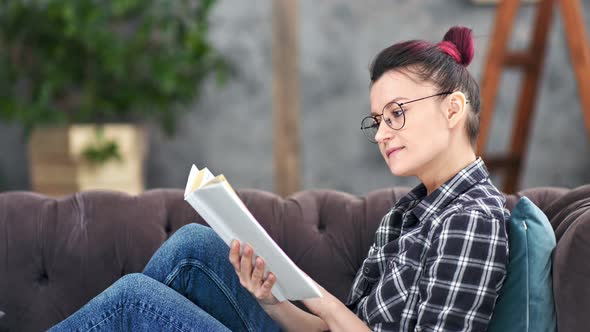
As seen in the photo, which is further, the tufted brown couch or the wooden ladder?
the wooden ladder

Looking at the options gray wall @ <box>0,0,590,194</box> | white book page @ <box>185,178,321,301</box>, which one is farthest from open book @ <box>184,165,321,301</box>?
gray wall @ <box>0,0,590,194</box>

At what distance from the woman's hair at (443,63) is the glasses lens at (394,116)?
69 mm

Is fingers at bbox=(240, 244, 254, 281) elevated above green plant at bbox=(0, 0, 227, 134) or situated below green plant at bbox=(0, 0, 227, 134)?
below

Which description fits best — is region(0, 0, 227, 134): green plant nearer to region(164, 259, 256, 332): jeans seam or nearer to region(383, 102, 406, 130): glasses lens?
region(164, 259, 256, 332): jeans seam

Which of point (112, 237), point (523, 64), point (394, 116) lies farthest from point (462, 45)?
point (523, 64)

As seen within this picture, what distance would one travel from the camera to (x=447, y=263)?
1.12 metres

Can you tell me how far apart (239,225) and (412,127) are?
0.36 metres

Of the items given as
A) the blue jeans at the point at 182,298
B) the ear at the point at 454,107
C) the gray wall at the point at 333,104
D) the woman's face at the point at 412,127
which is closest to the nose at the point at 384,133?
the woman's face at the point at 412,127

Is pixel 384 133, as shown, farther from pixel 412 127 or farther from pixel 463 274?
pixel 463 274

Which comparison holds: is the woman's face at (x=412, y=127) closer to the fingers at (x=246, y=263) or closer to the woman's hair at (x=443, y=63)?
the woman's hair at (x=443, y=63)

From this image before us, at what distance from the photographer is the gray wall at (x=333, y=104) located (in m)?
3.94

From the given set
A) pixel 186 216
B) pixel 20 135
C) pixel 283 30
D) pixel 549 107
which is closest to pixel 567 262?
pixel 186 216

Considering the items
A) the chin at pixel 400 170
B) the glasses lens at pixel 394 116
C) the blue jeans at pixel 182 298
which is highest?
the glasses lens at pixel 394 116

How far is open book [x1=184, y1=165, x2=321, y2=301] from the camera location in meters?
1.10
